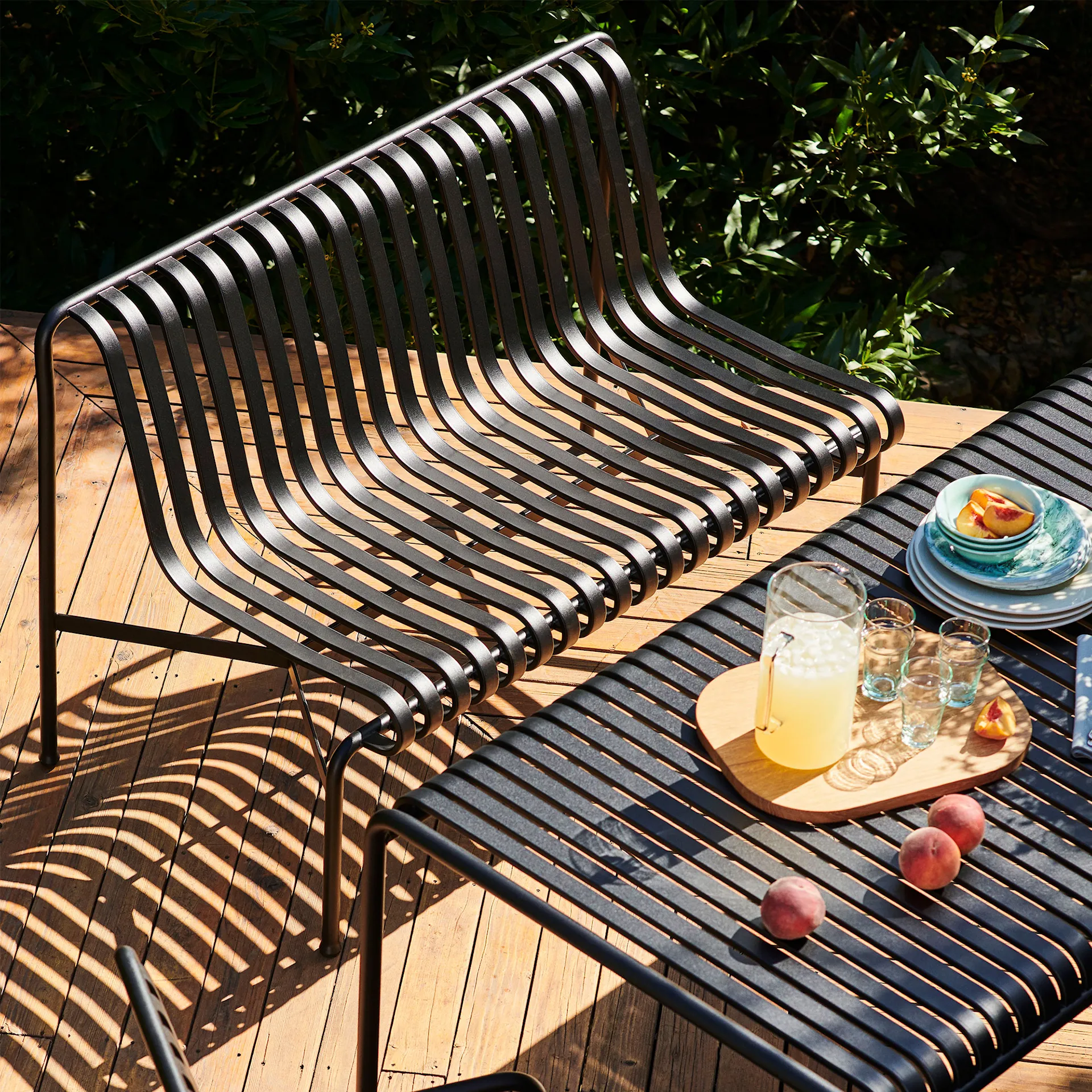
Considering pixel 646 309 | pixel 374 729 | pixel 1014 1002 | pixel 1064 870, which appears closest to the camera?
pixel 1014 1002

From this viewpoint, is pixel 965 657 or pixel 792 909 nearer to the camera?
pixel 792 909

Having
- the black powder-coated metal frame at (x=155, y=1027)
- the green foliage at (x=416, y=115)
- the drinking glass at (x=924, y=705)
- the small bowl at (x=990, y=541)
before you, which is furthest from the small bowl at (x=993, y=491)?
the green foliage at (x=416, y=115)

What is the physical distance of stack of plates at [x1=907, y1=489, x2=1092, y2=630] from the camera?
207 centimetres

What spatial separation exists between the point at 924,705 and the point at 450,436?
1434mm

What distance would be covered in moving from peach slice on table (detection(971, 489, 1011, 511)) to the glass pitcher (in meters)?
0.39

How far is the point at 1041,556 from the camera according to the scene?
6.93ft

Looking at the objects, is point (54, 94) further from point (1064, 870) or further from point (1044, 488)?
point (1064, 870)

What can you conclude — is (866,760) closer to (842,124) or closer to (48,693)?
(48,693)

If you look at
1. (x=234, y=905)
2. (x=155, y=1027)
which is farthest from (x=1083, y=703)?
(x=234, y=905)

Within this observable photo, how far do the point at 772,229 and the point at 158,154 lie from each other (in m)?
1.61

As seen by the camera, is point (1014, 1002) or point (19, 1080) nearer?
point (1014, 1002)

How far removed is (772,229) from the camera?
12.9 ft

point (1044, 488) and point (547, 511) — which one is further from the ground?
point (1044, 488)

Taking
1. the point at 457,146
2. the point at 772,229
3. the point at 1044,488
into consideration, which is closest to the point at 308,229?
the point at 457,146
